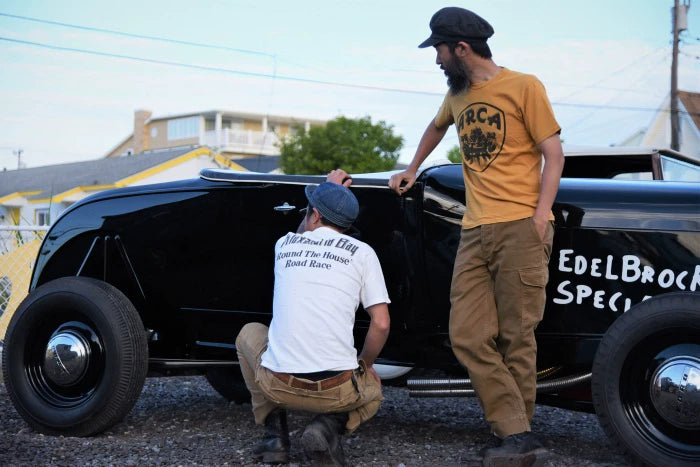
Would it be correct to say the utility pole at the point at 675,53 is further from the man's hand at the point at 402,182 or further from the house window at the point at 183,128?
the house window at the point at 183,128

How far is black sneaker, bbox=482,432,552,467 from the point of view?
3529 mm

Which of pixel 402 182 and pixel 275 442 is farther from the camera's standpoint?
pixel 402 182

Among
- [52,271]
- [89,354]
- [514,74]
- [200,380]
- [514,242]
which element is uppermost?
[514,74]

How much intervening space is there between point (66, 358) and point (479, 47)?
2.59 m

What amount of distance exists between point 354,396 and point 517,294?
811 millimetres

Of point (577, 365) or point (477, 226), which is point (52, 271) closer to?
point (477, 226)

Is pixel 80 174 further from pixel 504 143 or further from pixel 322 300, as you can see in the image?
pixel 504 143

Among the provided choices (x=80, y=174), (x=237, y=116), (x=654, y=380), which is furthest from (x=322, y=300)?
(x=237, y=116)

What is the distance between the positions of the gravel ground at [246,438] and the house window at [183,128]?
227 ft

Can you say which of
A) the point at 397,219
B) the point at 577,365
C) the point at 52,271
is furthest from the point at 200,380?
the point at 577,365

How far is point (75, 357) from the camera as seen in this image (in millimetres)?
4465

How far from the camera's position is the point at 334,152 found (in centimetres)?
3994

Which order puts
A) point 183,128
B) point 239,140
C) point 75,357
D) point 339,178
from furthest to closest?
point 183,128 → point 239,140 → point 75,357 → point 339,178

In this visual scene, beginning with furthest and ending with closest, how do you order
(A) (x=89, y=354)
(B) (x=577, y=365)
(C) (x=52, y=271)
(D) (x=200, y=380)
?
(D) (x=200, y=380)
(C) (x=52, y=271)
(A) (x=89, y=354)
(B) (x=577, y=365)
